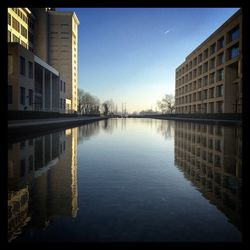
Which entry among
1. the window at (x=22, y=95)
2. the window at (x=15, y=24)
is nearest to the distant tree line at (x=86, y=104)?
the window at (x=15, y=24)

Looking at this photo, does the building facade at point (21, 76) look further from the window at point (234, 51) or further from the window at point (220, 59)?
the window at point (220, 59)

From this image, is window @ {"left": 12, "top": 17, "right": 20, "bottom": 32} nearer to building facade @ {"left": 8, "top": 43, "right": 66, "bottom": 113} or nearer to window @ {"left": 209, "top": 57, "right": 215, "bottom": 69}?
building facade @ {"left": 8, "top": 43, "right": 66, "bottom": 113}

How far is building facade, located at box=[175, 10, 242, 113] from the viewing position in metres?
49.8

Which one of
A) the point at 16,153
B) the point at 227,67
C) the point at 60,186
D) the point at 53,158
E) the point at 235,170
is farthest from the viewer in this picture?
the point at 227,67

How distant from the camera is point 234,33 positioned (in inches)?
2007

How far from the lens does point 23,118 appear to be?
31453 millimetres

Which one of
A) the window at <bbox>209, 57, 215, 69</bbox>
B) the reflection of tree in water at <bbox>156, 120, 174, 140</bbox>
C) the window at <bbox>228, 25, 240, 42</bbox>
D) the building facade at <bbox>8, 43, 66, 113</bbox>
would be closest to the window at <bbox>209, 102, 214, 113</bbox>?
the window at <bbox>209, 57, 215, 69</bbox>

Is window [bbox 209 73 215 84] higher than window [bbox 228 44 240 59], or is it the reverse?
window [bbox 228 44 240 59]

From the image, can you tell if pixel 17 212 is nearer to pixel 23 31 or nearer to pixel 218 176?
pixel 218 176

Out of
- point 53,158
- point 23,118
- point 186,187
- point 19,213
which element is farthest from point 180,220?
point 23,118

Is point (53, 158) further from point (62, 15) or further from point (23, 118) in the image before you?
point (62, 15)

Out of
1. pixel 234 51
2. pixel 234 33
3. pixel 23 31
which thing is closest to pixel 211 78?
pixel 234 51

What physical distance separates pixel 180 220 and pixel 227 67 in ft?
179

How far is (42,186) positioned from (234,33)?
178ft
